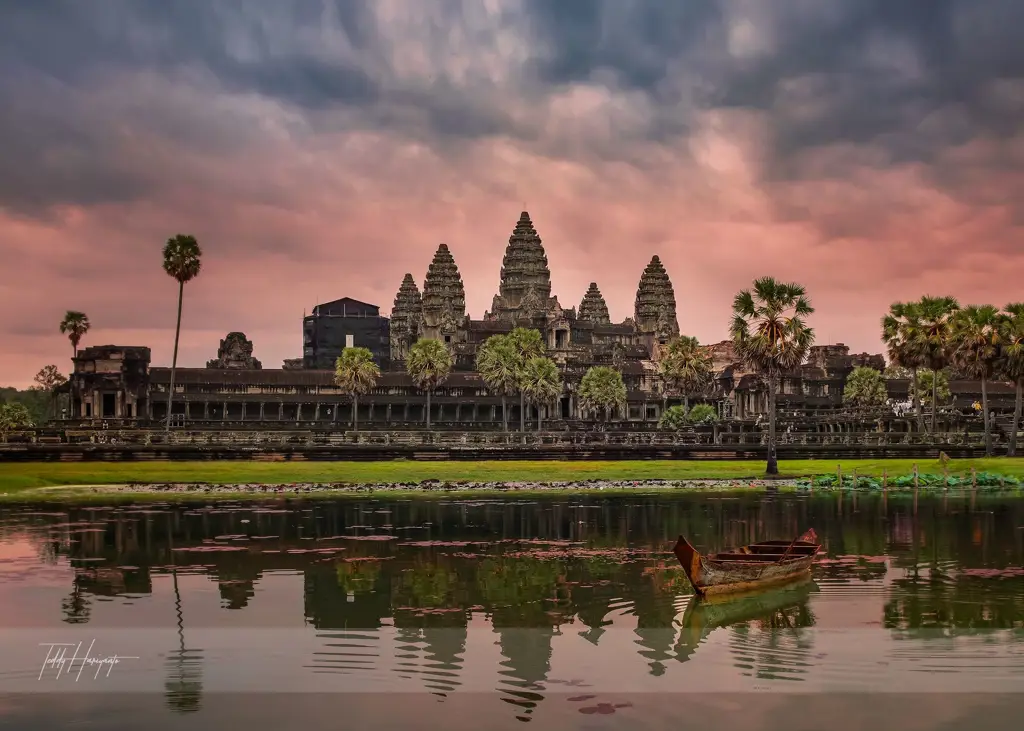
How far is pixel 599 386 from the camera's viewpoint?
134000 mm

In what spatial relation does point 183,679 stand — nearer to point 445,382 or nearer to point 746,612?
point 746,612

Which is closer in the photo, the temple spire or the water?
the water

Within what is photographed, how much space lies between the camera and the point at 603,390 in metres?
133

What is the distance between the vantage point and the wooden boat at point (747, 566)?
76.9 feet

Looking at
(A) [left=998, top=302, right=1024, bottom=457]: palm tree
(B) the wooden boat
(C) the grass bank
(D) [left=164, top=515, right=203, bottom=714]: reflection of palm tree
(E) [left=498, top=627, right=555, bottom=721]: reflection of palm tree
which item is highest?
(A) [left=998, top=302, right=1024, bottom=457]: palm tree

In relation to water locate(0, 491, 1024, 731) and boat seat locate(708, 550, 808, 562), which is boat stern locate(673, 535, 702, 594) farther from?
boat seat locate(708, 550, 808, 562)

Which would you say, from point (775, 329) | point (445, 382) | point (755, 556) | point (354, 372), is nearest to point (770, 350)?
point (775, 329)

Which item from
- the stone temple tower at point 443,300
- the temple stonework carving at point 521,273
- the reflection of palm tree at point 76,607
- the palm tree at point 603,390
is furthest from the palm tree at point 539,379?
the reflection of palm tree at point 76,607

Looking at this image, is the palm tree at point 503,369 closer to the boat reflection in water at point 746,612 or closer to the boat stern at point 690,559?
the boat reflection in water at point 746,612

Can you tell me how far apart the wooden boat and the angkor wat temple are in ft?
278

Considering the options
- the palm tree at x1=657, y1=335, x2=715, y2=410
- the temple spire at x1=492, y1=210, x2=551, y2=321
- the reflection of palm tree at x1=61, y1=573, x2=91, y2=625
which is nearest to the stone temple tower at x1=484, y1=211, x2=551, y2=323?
the temple spire at x1=492, y1=210, x2=551, y2=321

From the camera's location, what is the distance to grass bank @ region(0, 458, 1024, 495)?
6000 centimetres

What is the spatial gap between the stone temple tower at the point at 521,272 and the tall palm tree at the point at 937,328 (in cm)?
11177

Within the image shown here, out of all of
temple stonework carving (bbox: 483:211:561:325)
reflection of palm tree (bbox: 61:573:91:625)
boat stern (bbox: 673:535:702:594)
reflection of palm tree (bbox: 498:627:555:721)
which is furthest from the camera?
temple stonework carving (bbox: 483:211:561:325)
